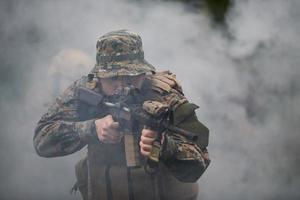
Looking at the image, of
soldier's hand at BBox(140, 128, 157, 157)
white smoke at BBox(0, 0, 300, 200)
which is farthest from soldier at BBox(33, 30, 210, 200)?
white smoke at BBox(0, 0, 300, 200)

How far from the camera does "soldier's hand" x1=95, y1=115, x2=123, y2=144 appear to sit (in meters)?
4.55

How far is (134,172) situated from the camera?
479 centimetres

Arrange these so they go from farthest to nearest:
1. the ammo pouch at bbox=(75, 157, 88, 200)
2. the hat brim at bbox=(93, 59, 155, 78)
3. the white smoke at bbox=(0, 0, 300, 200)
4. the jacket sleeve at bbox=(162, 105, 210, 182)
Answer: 1. the white smoke at bbox=(0, 0, 300, 200)
2. the ammo pouch at bbox=(75, 157, 88, 200)
3. the hat brim at bbox=(93, 59, 155, 78)
4. the jacket sleeve at bbox=(162, 105, 210, 182)

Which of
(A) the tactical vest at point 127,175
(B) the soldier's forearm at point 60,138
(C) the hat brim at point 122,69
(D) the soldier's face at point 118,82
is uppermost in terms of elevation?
(C) the hat brim at point 122,69

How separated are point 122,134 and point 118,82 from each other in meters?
0.51

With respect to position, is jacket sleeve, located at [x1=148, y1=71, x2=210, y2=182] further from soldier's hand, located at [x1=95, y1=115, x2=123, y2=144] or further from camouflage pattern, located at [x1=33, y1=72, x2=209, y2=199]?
soldier's hand, located at [x1=95, y1=115, x2=123, y2=144]

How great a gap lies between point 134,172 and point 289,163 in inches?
243

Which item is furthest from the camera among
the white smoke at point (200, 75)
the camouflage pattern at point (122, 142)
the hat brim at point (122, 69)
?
the white smoke at point (200, 75)

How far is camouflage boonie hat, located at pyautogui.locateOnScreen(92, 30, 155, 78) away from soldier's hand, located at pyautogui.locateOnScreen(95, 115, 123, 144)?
0.42 metres

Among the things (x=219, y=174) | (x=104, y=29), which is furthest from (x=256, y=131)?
(x=104, y=29)

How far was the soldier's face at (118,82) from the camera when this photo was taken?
15.9ft

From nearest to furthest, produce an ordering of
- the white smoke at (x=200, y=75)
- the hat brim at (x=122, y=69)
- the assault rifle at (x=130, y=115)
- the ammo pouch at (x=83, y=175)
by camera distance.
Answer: the assault rifle at (x=130, y=115) < the hat brim at (x=122, y=69) < the ammo pouch at (x=83, y=175) < the white smoke at (x=200, y=75)

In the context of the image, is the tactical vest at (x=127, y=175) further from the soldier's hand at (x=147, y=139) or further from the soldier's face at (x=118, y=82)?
the soldier's hand at (x=147, y=139)

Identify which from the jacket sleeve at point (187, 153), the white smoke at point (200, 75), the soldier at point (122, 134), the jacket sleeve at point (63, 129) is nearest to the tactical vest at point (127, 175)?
the soldier at point (122, 134)
